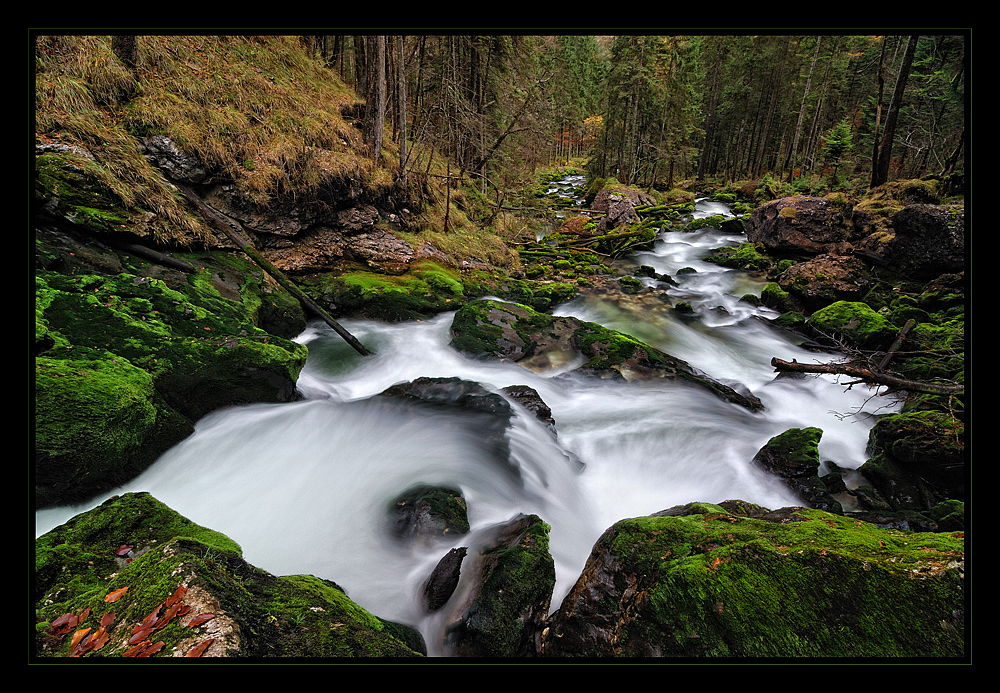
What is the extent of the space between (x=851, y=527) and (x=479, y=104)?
1650cm

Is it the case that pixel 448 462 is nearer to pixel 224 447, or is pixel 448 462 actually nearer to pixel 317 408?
pixel 317 408

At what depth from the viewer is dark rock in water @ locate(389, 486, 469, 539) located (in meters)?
3.79

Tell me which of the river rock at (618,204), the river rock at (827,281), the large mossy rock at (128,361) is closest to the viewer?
the large mossy rock at (128,361)

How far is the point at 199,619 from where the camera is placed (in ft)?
5.32

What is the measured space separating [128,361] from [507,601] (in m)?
4.67

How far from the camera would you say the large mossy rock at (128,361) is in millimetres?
3346

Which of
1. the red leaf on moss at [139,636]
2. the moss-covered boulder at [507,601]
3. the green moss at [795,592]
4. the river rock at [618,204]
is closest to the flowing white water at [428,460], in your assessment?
the moss-covered boulder at [507,601]

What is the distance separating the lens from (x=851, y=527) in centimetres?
253

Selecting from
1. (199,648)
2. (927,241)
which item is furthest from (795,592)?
(927,241)

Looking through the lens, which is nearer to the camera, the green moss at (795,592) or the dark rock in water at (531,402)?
the green moss at (795,592)

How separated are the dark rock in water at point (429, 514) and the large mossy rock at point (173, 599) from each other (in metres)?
1.36

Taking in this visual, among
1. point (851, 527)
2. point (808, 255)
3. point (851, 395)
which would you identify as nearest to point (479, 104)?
point (808, 255)

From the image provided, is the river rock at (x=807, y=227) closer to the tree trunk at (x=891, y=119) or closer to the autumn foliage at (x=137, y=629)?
the tree trunk at (x=891, y=119)

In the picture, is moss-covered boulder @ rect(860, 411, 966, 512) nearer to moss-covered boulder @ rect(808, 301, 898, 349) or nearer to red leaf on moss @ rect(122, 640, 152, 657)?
moss-covered boulder @ rect(808, 301, 898, 349)
